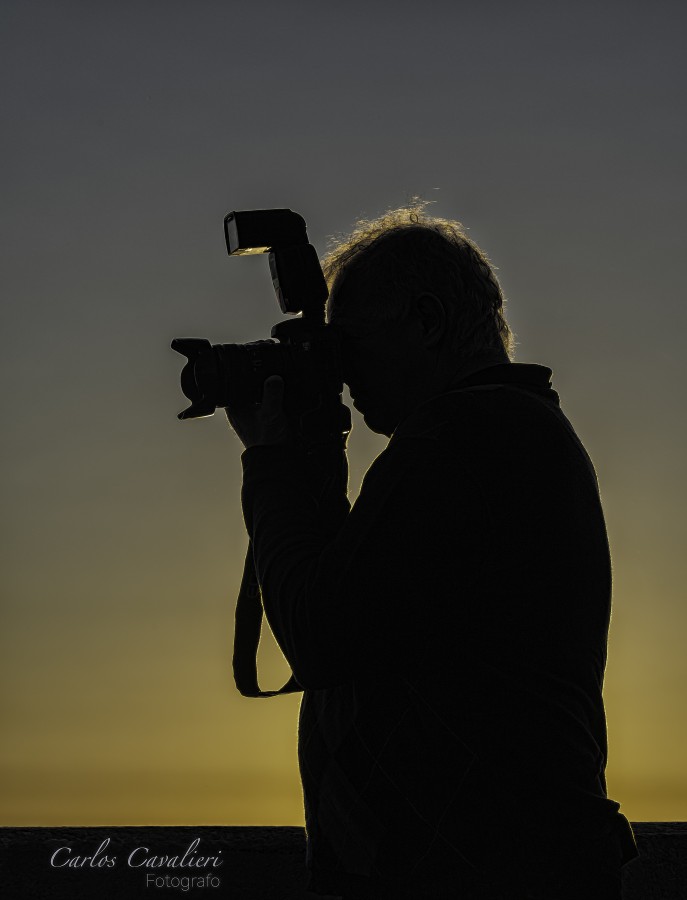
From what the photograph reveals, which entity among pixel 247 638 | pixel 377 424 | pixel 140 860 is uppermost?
pixel 377 424

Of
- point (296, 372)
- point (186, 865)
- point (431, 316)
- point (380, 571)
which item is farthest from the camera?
point (186, 865)

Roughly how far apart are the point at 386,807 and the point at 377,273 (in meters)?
0.69

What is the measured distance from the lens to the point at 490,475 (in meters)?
1.23

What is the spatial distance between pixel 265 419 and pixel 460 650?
438mm

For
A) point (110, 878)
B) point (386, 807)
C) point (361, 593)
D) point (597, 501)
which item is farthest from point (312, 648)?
point (110, 878)

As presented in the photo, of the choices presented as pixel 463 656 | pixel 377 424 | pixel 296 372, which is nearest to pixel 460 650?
pixel 463 656

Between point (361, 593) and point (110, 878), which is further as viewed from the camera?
point (110, 878)

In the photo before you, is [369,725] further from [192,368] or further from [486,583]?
[192,368]

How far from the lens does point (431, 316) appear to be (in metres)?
1.46

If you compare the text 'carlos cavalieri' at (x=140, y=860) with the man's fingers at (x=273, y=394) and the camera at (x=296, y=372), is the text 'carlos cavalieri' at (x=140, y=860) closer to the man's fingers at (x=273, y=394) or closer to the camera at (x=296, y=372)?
the camera at (x=296, y=372)

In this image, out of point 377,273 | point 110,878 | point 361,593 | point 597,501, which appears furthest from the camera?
point 110,878

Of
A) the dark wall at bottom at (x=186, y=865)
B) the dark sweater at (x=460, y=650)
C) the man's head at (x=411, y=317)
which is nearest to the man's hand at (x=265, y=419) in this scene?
the man's head at (x=411, y=317)

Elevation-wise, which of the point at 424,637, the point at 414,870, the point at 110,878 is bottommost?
the point at 110,878

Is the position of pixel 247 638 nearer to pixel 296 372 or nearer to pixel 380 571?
pixel 296 372
